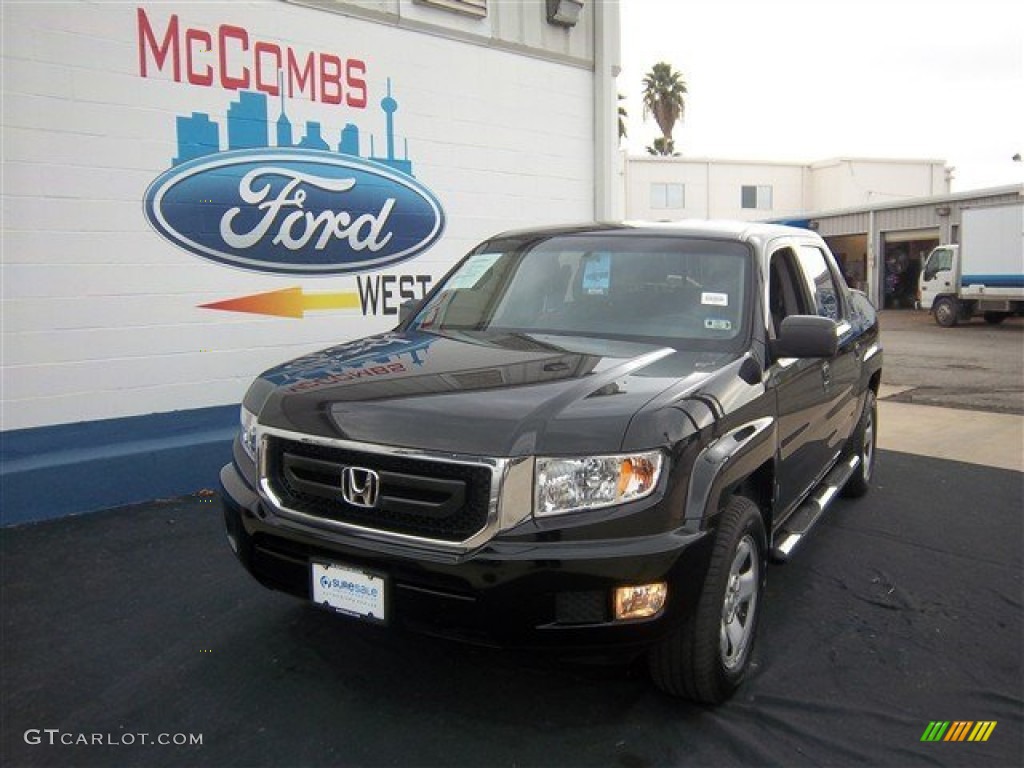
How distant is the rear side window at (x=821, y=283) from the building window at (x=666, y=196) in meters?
36.0

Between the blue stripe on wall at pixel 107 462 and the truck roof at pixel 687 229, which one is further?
the blue stripe on wall at pixel 107 462

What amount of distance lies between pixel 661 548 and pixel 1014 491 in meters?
4.73

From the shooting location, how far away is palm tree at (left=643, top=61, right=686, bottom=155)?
57.2 meters

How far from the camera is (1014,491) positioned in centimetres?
596

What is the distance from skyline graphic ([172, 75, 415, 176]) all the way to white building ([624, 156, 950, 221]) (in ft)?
109

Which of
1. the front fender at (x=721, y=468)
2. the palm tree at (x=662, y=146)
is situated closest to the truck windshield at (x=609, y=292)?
the front fender at (x=721, y=468)

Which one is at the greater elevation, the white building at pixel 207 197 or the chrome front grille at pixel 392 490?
the white building at pixel 207 197

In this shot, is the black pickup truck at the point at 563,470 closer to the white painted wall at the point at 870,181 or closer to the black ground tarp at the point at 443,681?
the black ground tarp at the point at 443,681

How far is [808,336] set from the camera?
3.27 m

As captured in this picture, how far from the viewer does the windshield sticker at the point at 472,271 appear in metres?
4.23

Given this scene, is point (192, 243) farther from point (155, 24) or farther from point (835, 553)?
point (835, 553)

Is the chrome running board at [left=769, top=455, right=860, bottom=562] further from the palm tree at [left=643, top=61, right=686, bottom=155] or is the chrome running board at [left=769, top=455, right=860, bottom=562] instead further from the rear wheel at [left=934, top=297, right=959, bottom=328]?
the palm tree at [left=643, top=61, right=686, bottom=155]

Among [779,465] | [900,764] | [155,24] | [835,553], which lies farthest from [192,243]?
[900,764]

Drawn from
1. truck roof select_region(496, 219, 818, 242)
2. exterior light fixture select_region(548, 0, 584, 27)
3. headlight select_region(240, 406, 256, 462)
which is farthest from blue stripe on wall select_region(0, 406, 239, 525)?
exterior light fixture select_region(548, 0, 584, 27)
